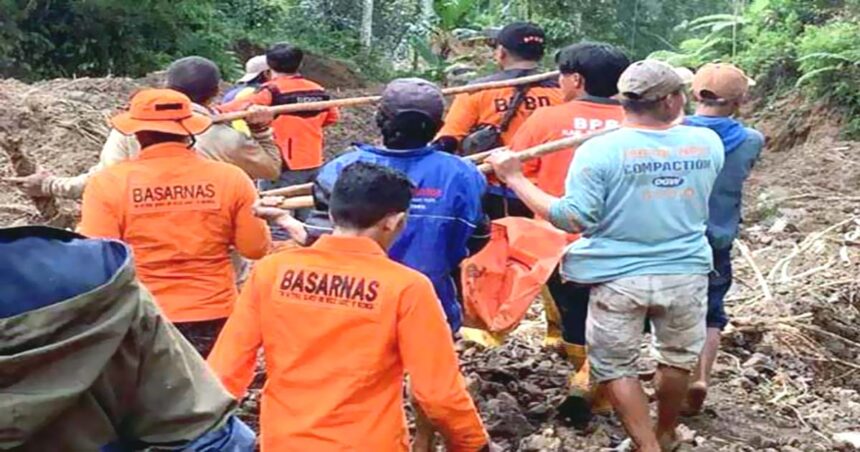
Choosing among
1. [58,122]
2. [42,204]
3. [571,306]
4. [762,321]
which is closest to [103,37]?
[58,122]

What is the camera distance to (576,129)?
5.95 metres

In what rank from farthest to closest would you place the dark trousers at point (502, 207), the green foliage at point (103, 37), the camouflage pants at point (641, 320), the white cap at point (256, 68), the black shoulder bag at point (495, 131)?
the green foliage at point (103, 37), the white cap at point (256, 68), the black shoulder bag at point (495, 131), the dark trousers at point (502, 207), the camouflage pants at point (641, 320)

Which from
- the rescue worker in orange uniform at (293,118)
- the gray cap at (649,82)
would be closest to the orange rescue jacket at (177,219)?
the gray cap at (649,82)

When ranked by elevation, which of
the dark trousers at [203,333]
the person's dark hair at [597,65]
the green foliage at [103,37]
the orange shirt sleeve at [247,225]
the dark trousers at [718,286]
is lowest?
the green foliage at [103,37]

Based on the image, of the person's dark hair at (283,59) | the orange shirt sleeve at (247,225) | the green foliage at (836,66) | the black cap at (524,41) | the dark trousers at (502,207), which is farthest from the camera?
the green foliage at (836,66)

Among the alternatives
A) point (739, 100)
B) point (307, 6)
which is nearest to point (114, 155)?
point (739, 100)

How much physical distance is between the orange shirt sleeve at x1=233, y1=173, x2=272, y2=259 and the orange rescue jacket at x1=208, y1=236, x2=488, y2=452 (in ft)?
3.47

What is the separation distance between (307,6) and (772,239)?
17406 millimetres

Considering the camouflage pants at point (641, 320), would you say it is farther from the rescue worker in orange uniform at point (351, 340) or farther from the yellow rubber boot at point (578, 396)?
the rescue worker in orange uniform at point (351, 340)

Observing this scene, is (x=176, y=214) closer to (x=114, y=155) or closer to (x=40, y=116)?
(x=114, y=155)

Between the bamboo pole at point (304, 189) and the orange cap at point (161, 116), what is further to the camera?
the bamboo pole at point (304, 189)

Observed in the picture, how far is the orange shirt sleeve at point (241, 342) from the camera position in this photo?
4.11 m

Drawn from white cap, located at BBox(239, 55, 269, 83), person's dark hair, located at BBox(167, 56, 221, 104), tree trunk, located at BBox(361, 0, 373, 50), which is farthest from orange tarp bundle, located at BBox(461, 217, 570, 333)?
tree trunk, located at BBox(361, 0, 373, 50)

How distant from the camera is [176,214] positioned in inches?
200
